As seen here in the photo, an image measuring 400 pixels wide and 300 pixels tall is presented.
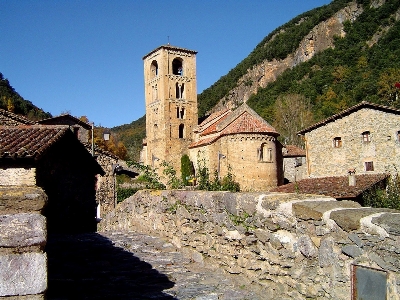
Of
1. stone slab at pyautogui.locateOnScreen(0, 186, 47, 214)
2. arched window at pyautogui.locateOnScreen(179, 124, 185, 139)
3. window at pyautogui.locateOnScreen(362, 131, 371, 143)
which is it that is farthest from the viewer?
arched window at pyautogui.locateOnScreen(179, 124, 185, 139)

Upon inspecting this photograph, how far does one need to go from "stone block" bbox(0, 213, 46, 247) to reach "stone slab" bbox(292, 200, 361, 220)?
253 cm

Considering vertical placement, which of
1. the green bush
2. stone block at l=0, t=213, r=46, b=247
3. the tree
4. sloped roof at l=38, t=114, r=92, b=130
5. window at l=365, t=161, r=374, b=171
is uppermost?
sloped roof at l=38, t=114, r=92, b=130

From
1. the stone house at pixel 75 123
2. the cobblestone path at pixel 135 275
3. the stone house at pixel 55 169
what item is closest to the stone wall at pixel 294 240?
the cobblestone path at pixel 135 275

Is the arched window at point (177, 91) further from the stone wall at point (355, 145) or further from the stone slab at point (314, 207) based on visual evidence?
the stone slab at point (314, 207)

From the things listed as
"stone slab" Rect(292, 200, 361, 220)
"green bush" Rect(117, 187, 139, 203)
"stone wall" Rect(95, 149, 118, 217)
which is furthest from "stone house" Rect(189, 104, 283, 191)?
"stone slab" Rect(292, 200, 361, 220)

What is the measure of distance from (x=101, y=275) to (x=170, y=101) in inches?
1474

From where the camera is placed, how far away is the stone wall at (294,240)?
303cm

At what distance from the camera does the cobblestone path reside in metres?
4.49

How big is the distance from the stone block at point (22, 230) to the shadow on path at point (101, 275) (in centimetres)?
225

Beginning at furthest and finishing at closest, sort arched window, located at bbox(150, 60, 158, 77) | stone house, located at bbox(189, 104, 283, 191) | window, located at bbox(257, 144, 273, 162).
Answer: arched window, located at bbox(150, 60, 158, 77), window, located at bbox(257, 144, 273, 162), stone house, located at bbox(189, 104, 283, 191)

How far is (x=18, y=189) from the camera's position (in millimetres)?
2229

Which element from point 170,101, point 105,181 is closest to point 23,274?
point 105,181

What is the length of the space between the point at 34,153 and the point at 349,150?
22.6 m

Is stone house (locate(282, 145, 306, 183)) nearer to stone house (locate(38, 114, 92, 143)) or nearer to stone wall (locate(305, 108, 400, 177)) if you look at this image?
stone wall (locate(305, 108, 400, 177))
